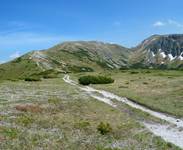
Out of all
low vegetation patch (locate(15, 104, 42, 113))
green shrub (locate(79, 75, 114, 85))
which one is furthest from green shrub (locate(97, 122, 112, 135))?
green shrub (locate(79, 75, 114, 85))

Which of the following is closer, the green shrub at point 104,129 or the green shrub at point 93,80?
the green shrub at point 104,129

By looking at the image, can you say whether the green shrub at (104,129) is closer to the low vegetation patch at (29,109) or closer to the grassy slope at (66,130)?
the grassy slope at (66,130)

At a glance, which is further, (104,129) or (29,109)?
(29,109)

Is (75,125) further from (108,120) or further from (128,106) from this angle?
(128,106)

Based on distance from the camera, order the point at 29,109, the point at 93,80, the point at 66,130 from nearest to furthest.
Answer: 1. the point at 66,130
2. the point at 29,109
3. the point at 93,80

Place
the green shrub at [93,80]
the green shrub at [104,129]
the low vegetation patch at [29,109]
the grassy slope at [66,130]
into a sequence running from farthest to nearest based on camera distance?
1. the green shrub at [93,80]
2. the low vegetation patch at [29,109]
3. the green shrub at [104,129]
4. the grassy slope at [66,130]

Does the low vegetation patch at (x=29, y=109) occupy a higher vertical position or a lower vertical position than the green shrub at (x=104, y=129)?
higher

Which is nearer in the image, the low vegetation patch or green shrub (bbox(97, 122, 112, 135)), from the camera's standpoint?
green shrub (bbox(97, 122, 112, 135))

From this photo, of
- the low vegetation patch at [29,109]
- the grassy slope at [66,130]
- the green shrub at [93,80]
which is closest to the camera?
the grassy slope at [66,130]

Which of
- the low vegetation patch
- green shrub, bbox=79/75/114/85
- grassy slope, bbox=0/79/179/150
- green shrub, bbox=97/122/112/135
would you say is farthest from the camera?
green shrub, bbox=79/75/114/85

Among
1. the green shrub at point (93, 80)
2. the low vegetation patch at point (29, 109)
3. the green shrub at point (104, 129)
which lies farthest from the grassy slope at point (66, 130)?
the green shrub at point (93, 80)

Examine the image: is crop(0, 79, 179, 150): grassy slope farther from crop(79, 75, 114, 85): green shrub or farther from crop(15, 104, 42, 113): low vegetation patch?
crop(79, 75, 114, 85): green shrub

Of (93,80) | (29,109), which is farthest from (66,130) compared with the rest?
(93,80)

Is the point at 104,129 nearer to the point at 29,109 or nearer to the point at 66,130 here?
the point at 66,130
